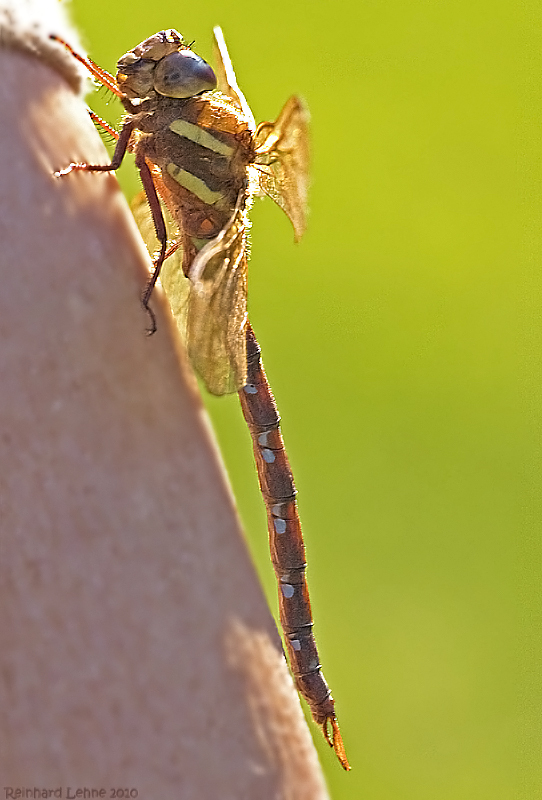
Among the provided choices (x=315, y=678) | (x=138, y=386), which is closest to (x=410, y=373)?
(x=315, y=678)

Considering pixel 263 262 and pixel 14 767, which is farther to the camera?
pixel 263 262

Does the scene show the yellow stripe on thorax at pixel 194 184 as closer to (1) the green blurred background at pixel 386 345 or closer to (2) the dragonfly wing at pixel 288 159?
(2) the dragonfly wing at pixel 288 159

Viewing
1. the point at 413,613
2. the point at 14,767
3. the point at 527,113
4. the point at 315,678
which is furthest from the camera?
the point at 527,113

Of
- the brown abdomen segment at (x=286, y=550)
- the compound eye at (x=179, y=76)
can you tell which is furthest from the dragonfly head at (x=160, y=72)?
the brown abdomen segment at (x=286, y=550)

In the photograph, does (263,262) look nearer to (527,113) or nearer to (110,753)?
(527,113)

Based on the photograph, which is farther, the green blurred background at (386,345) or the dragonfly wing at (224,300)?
the green blurred background at (386,345)

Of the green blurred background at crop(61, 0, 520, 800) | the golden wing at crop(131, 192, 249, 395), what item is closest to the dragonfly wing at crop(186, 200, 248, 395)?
the golden wing at crop(131, 192, 249, 395)

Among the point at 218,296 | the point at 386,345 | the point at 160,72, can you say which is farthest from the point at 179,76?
the point at 386,345
